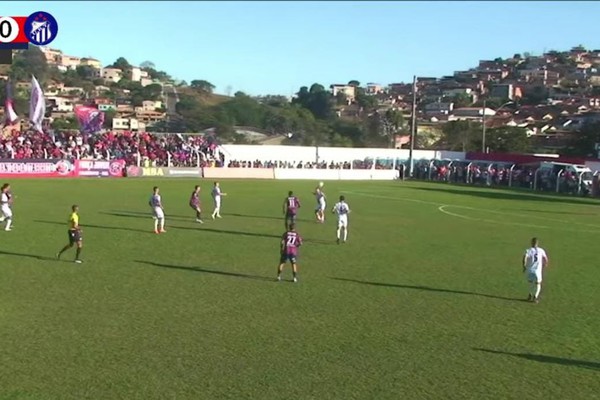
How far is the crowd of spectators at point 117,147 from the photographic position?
62719mm

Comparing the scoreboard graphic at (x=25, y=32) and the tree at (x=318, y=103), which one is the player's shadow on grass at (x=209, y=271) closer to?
the scoreboard graphic at (x=25, y=32)

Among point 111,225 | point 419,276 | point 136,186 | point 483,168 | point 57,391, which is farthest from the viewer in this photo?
point 483,168

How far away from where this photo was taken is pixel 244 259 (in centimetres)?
2178

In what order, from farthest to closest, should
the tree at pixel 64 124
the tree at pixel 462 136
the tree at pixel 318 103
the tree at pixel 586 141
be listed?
the tree at pixel 318 103 < the tree at pixel 64 124 < the tree at pixel 462 136 < the tree at pixel 586 141

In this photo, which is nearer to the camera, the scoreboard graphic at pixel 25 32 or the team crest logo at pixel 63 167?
the scoreboard graphic at pixel 25 32

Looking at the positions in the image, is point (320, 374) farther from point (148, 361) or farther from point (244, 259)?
point (244, 259)

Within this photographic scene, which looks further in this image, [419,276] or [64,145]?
[64,145]

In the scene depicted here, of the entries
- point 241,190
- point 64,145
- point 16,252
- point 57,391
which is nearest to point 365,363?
point 57,391

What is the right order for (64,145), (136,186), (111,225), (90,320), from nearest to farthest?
(90,320) < (111,225) < (136,186) < (64,145)

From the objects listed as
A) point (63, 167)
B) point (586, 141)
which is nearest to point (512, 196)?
point (586, 141)

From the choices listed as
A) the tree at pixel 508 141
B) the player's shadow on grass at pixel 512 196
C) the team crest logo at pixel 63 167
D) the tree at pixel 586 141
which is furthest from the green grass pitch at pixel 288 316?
the tree at pixel 508 141

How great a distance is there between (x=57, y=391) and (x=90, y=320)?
3935mm

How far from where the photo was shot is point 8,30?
12.8 meters

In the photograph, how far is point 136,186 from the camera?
50.9 meters
